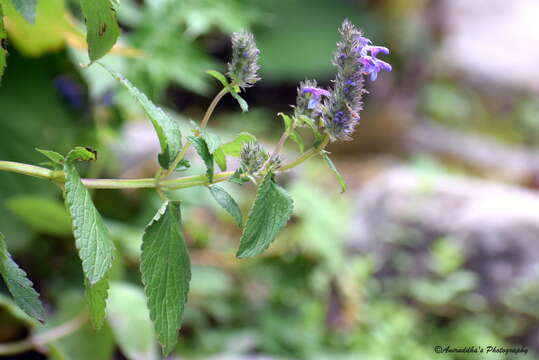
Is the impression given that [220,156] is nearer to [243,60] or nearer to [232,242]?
[243,60]

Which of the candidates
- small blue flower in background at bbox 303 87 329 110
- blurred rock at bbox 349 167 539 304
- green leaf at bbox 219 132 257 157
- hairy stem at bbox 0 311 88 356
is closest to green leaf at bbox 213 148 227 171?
green leaf at bbox 219 132 257 157

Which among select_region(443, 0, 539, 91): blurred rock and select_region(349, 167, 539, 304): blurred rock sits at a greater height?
select_region(443, 0, 539, 91): blurred rock

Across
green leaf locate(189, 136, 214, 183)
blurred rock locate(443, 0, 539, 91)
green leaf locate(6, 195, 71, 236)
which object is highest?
blurred rock locate(443, 0, 539, 91)

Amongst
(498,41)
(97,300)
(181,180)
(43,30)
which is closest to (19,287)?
(97,300)

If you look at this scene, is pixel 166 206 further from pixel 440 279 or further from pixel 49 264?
pixel 440 279

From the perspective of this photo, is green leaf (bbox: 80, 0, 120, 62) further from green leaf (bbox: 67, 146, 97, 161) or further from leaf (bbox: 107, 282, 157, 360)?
leaf (bbox: 107, 282, 157, 360)

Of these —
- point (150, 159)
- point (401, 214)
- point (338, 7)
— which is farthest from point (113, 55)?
point (338, 7)

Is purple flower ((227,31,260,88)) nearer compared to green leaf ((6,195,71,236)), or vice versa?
purple flower ((227,31,260,88))

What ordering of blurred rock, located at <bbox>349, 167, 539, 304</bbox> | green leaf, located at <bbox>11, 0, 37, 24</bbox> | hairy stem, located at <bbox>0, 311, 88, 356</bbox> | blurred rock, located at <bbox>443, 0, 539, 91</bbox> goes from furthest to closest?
1. blurred rock, located at <bbox>443, 0, 539, 91</bbox>
2. blurred rock, located at <bbox>349, 167, 539, 304</bbox>
3. hairy stem, located at <bbox>0, 311, 88, 356</bbox>
4. green leaf, located at <bbox>11, 0, 37, 24</bbox>
